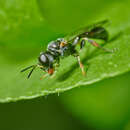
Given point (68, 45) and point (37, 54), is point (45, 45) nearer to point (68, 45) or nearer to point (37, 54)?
point (37, 54)

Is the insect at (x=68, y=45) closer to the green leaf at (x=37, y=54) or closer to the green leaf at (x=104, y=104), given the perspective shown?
the green leaf at (x=37, y=54)

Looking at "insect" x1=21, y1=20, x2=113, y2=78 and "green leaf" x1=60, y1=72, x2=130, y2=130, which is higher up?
"insect" x1=21, y1=20, x2=113, y2=78

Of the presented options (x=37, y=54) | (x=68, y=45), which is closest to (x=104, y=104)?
(x=68, y=45)

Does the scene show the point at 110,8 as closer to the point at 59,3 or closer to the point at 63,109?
the point at 59,3

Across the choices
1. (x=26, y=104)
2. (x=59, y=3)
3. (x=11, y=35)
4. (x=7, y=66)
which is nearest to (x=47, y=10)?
(x=59, y=3)

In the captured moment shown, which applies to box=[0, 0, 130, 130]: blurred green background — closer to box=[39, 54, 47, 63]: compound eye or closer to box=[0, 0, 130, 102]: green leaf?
box=[0, 0, 130, 102]: green leaf

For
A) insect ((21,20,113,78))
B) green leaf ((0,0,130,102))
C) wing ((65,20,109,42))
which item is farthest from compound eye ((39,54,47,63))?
wing ((65,20,109,42))
